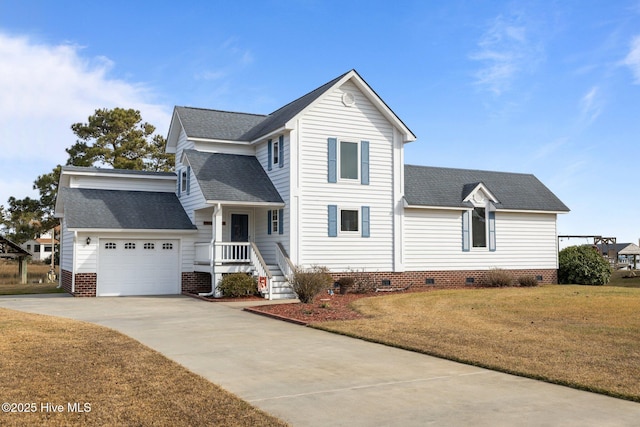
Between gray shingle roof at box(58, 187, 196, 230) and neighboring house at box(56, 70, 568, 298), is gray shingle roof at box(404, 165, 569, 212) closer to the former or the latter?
neighboring house at box(56, 70, 568, 298)

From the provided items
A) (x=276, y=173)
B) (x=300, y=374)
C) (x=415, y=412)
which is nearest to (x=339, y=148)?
(x=276, y=173)

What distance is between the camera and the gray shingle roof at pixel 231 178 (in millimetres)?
23609

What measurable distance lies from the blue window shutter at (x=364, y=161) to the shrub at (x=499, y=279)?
299 inches

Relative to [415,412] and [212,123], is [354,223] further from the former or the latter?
[415,412]

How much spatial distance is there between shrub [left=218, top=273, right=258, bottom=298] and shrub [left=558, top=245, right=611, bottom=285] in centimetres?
1695

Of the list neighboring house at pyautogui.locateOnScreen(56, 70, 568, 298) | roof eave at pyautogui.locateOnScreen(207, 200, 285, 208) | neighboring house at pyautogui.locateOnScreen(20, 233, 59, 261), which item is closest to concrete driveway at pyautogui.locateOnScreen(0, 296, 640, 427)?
roof eave at pyautogui.locateOnScreen(207, 200, 285, 208)

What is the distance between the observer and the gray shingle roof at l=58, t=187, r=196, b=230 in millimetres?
24594

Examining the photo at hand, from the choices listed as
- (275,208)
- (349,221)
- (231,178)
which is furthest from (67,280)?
(349,221)

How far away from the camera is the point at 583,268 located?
30.2 meters

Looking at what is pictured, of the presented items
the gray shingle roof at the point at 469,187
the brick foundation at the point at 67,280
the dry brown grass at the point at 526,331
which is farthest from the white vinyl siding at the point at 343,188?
the brick foundation at the point at 67,280

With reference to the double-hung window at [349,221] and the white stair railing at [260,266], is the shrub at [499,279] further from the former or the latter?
the white stair railing at [260,266]

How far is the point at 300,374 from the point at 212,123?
2022cm

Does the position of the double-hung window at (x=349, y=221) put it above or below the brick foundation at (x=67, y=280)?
above

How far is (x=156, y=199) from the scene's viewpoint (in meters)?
27.9
